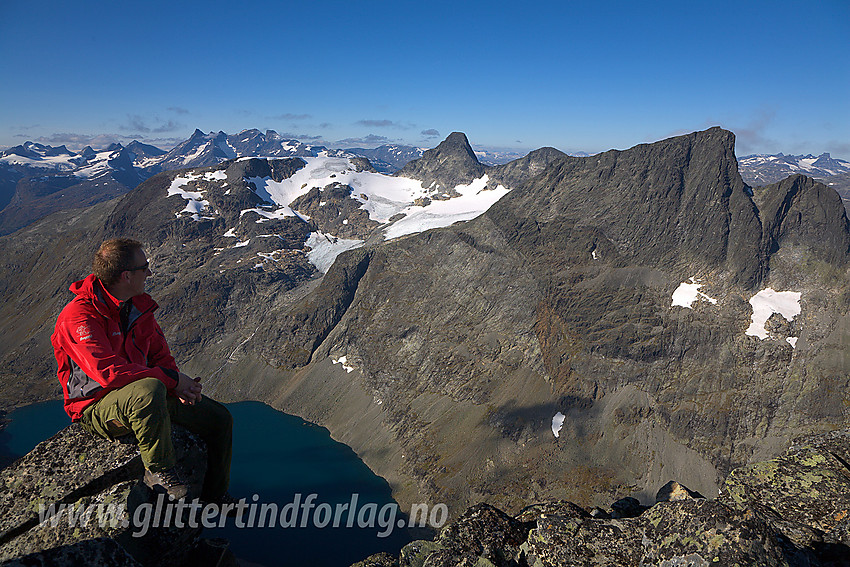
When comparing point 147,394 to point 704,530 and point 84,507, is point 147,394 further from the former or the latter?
point 704,530

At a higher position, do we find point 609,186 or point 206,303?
point 609,186

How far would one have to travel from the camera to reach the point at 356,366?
142875 mm

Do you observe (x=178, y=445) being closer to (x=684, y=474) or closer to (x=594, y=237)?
(x=684, y=474)

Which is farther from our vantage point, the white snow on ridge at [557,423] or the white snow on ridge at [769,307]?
the white snow on ridge at [557,423]

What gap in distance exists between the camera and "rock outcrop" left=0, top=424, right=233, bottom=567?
6191mm

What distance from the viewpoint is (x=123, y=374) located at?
6.66 metres

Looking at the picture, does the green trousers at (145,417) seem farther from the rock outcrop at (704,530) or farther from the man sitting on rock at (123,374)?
the rock outcrop at (704,530)

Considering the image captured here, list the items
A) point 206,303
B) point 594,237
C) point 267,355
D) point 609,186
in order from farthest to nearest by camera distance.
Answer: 1. point 206,303
2. point 267,355
3. point 609,186
4. point 594,237

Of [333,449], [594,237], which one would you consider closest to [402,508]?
[333,449]

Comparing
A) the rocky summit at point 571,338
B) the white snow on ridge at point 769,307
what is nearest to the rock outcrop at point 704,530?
the rocky summit at point 571,338

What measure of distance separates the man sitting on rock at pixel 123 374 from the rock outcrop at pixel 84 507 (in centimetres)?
37

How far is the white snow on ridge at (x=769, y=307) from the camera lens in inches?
4161

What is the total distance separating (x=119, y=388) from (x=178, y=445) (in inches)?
66.7

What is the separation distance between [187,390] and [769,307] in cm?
14025
